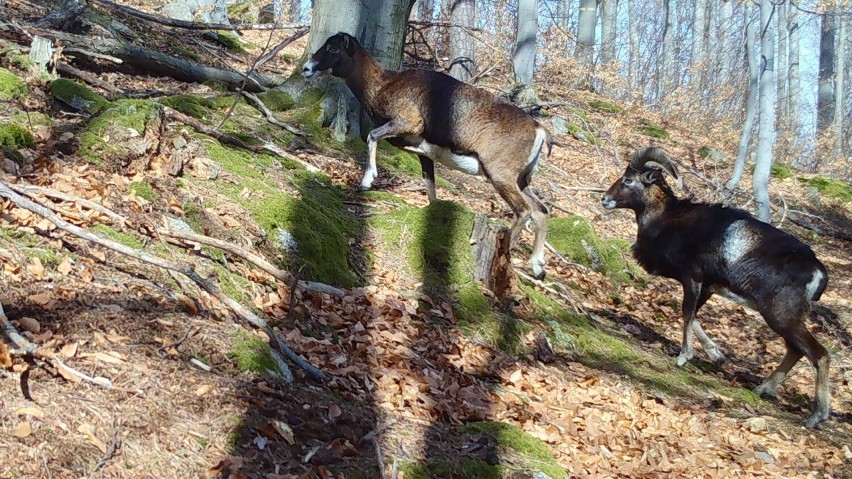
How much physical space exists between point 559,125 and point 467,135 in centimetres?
1151

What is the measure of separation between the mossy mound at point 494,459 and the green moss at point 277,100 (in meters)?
6.20

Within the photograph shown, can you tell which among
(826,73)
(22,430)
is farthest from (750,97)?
(826,73)

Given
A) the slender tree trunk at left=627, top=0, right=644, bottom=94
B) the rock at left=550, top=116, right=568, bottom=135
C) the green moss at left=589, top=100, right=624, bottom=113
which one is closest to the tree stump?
the rock at left=550, top=116, right=568, bottom=135

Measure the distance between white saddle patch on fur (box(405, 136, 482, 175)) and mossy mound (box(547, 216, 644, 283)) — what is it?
2262 millimetres

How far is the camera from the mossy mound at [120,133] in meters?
6.57

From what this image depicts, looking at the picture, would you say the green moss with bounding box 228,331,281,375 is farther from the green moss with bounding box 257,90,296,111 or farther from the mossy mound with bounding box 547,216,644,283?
the mossy mound with bounding box 547,216,644,283

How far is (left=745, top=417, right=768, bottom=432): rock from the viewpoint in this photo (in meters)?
7.13

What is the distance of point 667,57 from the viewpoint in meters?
34.0

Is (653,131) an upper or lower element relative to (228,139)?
upper

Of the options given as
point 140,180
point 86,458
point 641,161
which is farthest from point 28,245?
point 641,161

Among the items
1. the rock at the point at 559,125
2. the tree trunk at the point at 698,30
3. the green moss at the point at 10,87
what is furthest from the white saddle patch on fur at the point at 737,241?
the tree trunk at the point at 698,30

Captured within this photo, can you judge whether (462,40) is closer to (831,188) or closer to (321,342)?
(831,188)

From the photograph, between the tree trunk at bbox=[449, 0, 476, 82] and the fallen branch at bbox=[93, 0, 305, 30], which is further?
the tree trunk at bbox=[449, 0, 476, 82]

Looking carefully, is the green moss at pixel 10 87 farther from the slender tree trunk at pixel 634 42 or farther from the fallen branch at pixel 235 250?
the slender tree trunk at pixel 634 42
